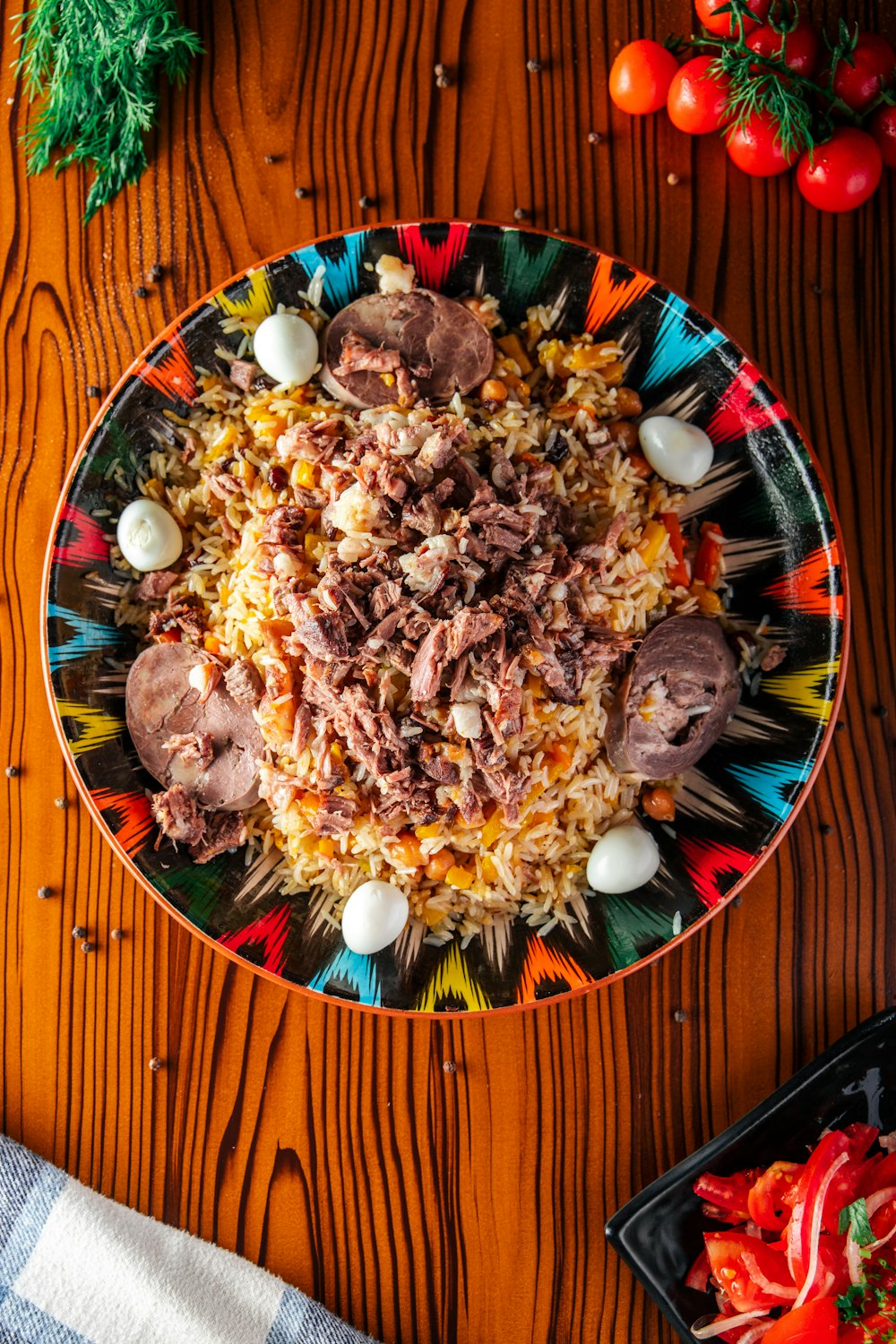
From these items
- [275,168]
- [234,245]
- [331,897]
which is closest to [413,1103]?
[331,897]

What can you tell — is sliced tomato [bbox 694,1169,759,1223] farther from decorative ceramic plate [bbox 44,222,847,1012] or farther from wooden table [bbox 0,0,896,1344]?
decorative ceramic plate [bbox 44,222,847,1012]

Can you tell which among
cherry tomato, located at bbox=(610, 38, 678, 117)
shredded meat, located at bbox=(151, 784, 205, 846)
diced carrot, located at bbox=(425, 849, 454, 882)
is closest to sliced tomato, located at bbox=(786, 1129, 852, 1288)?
diced carrot, located at bbox=(425, 849, 454, 882)

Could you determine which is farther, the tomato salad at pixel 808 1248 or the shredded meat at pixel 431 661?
the tomato salad at pixel 808 1248

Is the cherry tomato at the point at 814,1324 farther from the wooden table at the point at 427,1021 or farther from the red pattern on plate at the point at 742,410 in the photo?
the red pattern on plate at the point at 742,410

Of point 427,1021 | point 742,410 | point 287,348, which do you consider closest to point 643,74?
point 742,410

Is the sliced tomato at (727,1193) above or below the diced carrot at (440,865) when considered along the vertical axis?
below

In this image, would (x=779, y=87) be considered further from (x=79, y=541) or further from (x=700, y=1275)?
(x=700, y=1275)

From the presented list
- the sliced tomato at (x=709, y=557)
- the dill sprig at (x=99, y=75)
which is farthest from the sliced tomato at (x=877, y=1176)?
the dill sprig at (x=99, y=75)
